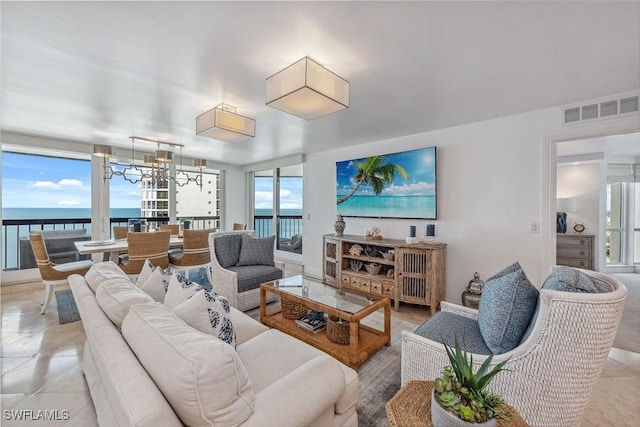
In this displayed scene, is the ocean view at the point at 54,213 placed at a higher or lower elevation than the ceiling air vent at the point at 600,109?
lower

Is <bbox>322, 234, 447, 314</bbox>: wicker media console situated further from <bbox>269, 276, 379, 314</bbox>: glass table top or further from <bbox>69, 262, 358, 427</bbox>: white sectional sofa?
<bbox>69, 262, 358, 427</bbox>: white sectional sofa

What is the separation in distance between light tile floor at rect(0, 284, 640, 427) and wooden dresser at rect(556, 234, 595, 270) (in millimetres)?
→ 3253

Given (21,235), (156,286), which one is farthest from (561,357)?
(21,235)

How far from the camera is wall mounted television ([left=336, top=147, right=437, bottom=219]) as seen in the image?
3.51 metres

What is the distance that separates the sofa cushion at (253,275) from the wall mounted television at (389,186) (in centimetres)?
166

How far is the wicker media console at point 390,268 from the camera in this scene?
310cm

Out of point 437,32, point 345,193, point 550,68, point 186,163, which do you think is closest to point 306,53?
point 437,32

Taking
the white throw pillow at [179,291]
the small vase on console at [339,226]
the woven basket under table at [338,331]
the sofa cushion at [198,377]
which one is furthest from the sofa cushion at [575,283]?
the small vase on console at [339,226]

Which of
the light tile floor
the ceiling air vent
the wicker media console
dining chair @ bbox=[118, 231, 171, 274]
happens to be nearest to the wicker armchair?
the light tile floor

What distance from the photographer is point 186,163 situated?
5574 mm

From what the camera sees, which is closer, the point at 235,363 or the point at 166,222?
the point at 235,363

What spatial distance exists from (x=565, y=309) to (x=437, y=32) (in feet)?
5.33

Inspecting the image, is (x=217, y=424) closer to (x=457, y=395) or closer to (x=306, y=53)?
(x=457, y=395)

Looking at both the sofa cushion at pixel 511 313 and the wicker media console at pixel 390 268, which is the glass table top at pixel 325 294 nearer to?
the wicker media console at pixel 390 268
